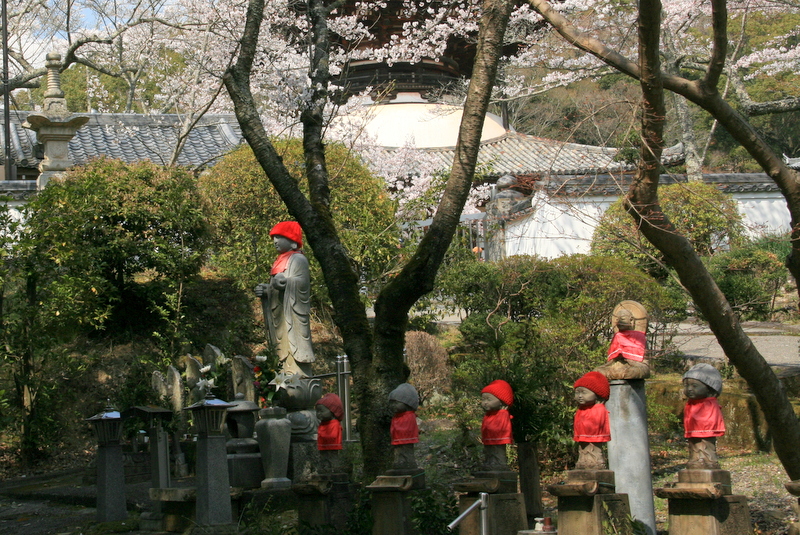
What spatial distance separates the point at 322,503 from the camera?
19.9ft

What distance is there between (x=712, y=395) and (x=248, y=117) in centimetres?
409

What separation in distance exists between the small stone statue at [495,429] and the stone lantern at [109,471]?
12.7 ft

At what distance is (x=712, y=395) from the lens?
5250mm

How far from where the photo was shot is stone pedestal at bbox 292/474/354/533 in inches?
237

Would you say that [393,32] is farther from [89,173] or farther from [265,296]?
[265,296]

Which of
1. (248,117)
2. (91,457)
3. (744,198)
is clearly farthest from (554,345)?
(744,198)

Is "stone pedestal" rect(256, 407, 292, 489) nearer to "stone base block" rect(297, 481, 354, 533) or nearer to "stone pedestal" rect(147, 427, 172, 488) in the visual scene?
"stone pedestal" rect(147, 427, 172, 488)

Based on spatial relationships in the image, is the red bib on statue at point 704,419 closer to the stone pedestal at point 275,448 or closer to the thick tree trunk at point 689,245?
the thick tree trunk at point 689,245

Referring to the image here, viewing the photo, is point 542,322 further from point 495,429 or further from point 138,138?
point 138,138

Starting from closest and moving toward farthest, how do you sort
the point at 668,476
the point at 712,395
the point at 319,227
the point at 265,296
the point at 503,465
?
1. the point at 712,395
2. the point at 503,465
3. the point at 319,227
4. the point at 668,476
5. the point at 265,296

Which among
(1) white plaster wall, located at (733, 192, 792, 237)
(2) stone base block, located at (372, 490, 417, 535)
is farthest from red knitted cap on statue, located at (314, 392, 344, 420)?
(1) white plaster wall, located at (733, 192, 792, 237)

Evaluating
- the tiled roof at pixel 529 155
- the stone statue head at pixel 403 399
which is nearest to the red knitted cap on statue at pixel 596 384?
the stone statue head at pixel 403 399

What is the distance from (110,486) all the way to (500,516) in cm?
414

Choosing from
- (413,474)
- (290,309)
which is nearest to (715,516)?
(413,474)
